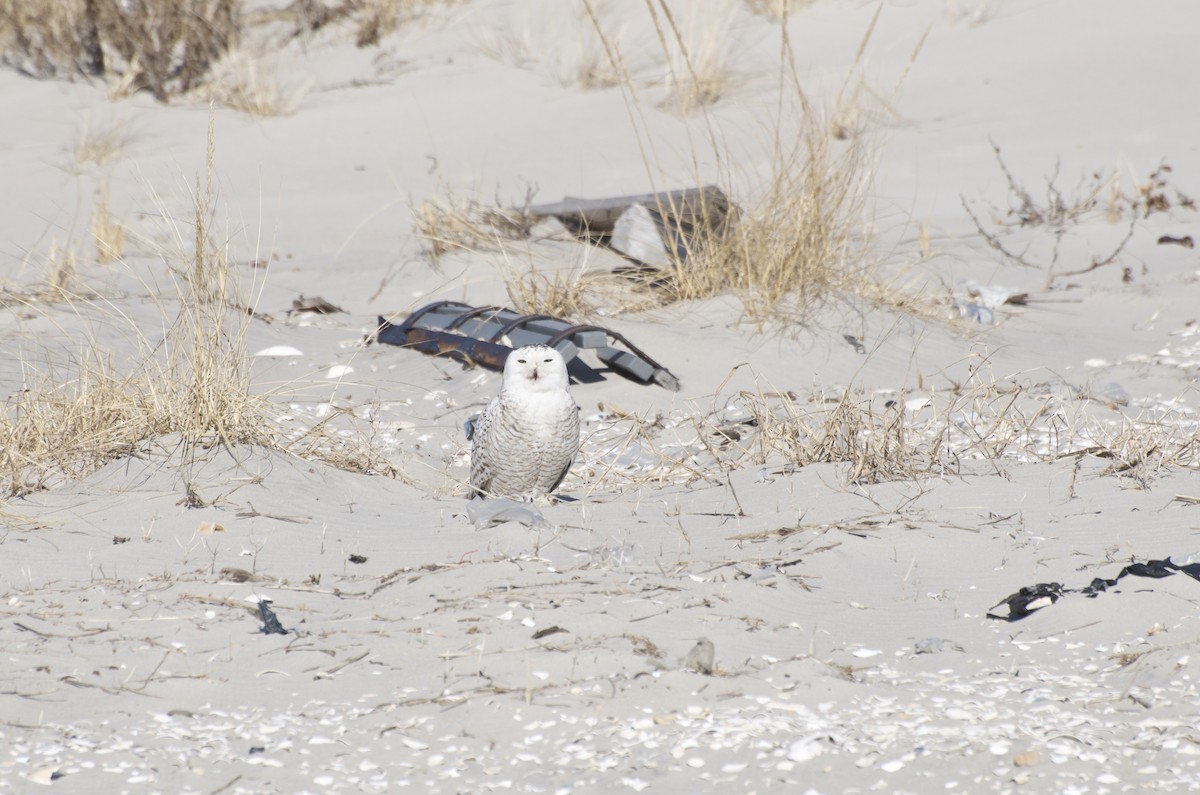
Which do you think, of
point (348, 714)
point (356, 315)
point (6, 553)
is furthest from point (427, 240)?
point (348, 714)

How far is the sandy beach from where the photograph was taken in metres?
2.17

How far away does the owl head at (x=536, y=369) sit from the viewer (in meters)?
3.91

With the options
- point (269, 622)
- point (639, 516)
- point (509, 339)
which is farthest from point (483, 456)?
point (269, 622)

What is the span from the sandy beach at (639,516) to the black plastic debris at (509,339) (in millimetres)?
88

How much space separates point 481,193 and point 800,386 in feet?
13.4

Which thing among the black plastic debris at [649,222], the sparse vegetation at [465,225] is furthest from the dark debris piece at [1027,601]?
the sparse vegetation at [465,225]

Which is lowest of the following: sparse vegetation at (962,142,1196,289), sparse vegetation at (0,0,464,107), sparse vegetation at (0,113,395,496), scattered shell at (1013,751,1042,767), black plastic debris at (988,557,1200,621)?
scattered shell at (1013,751,1042,767)

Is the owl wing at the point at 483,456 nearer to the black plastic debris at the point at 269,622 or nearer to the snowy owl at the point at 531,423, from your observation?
the snowy owl at the point at 531,423

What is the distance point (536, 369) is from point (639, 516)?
0.59m

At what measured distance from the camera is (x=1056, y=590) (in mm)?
2748

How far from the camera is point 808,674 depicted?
7.80 ft

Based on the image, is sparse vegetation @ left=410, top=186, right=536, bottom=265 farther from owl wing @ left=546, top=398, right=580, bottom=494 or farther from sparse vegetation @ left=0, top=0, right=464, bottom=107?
sparse vegetation @ left=0, top=0, right=464, bottom=107

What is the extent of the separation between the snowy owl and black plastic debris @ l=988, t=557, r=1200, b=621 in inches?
62.7

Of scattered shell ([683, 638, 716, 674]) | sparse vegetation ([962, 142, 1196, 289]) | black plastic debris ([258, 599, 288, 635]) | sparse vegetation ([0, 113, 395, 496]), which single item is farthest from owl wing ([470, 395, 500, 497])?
sparse vegetation ([962, 142, 1196, 289])
